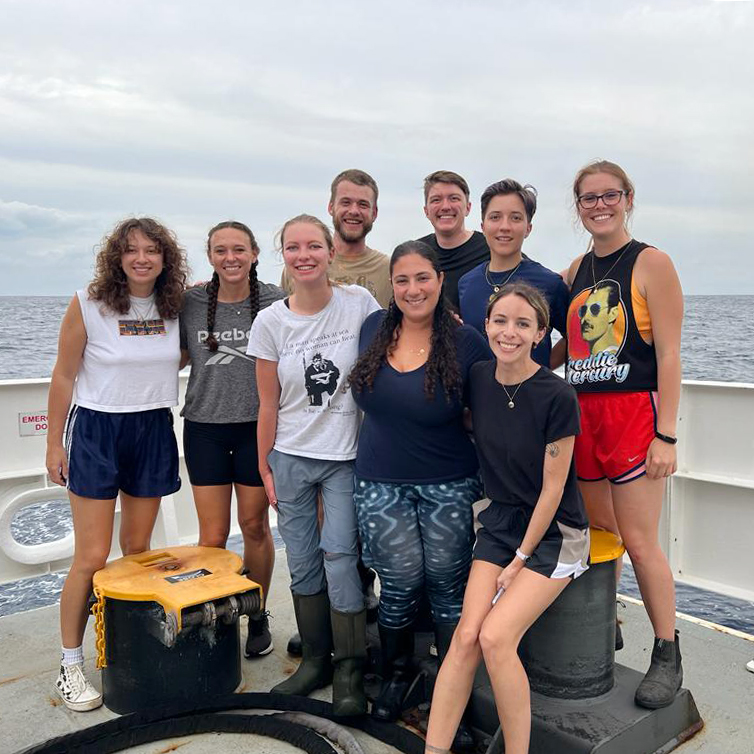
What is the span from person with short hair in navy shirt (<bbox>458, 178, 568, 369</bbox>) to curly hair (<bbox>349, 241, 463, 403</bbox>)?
276 millimetres

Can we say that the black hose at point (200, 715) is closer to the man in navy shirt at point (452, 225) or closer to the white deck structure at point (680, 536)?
the white deck structure at point (680, 536)

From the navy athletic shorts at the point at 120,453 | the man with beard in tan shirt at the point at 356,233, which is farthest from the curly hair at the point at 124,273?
the man with beard in tan shirt at the point at 356,233

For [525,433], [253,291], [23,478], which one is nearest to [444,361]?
[525,433]

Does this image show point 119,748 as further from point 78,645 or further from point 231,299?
point 231,299

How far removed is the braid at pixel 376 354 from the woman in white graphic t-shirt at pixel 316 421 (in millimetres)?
185

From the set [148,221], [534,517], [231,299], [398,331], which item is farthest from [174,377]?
[534,517]

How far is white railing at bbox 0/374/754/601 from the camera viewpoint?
4469 mm

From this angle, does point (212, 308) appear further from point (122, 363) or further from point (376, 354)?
point (376, 354)

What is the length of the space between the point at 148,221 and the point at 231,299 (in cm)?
50

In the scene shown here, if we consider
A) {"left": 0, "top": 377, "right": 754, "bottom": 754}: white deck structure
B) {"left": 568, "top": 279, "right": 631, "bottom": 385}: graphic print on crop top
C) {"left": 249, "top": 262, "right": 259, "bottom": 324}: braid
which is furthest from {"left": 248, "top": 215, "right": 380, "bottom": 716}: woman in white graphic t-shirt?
{"left": 568, "top": 279, "right": 631, "bottom": 385}: graphic print on crop top

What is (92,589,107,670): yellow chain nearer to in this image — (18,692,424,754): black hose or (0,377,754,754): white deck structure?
(18,692,424,754): black hose

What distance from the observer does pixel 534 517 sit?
101 inches

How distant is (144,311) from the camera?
3.36 m

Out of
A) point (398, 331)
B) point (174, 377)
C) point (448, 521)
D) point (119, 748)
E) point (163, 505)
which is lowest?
point (119, 748)
